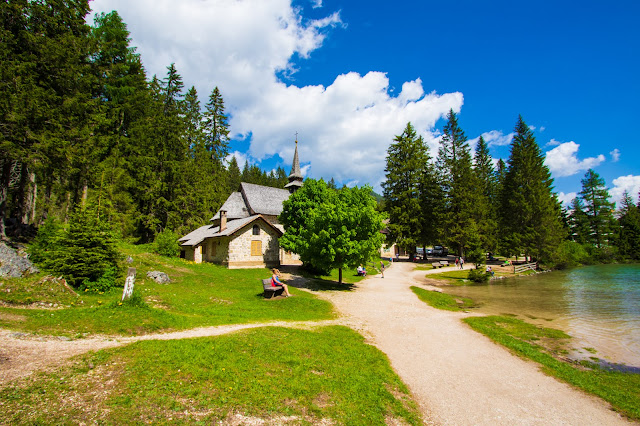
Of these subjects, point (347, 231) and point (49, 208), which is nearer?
point (347, 231)

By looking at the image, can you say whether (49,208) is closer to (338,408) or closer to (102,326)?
(102,326)

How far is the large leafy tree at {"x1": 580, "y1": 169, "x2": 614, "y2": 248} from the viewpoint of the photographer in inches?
2106

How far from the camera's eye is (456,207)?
4512 cm

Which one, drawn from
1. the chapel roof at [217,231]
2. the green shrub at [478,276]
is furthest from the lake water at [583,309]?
the chapel roof at [217,231]

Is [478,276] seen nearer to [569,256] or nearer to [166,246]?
[569,256]

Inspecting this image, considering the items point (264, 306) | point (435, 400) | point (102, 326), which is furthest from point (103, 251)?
point (435, 400)

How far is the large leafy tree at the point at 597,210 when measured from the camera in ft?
176

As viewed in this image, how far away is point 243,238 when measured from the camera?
28.1 m

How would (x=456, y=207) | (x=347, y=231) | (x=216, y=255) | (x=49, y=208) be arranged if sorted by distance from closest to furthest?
1. (x=347, y=231)
2. (x=49, y=208)
3. (x=216, y=255)
4. (x=456, y=207)

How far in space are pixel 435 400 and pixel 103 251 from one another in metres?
14.9

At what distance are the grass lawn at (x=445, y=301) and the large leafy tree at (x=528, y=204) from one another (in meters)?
30.4

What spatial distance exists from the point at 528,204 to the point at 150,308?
50.5m

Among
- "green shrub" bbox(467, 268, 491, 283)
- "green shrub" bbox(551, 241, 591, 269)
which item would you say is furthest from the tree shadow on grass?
"green shrub" bbox(551, 241, 591, 269)

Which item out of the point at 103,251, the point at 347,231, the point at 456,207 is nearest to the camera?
the point at 103,251
